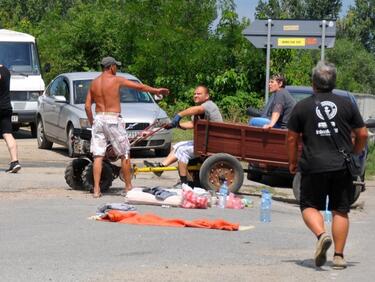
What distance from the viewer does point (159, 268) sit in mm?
7750

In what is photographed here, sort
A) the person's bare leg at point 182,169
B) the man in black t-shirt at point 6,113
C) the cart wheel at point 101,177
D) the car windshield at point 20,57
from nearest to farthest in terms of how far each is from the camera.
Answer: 1. the cart wheel at point 101,177
2. the person's bare leg at point 182,169
3. the man in black t-shirt at point 6,113
4. the car windshield at point 20,57

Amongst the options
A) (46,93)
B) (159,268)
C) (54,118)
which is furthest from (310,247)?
(46,93)

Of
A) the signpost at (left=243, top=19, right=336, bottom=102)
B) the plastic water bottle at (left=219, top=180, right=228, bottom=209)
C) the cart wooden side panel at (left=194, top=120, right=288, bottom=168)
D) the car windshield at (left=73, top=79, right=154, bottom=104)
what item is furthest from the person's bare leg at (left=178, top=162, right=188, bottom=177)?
the signpost at (left=243, top=19, right=336, bottom=102)

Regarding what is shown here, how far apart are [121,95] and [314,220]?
11241 mm

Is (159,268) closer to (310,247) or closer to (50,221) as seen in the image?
(310,247)

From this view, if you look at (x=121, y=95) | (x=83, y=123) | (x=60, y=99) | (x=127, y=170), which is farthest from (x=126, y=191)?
(x=121, y=95)

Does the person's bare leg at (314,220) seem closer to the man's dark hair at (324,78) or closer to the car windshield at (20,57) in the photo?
the man's dark hair at (324,78)

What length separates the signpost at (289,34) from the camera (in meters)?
19.4

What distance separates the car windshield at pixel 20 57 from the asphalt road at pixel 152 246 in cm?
1106

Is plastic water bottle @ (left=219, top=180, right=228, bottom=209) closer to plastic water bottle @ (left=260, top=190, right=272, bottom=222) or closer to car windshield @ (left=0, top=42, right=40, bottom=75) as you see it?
plastic water bottle @ (left=260, top=190, right=272, bottom=222)

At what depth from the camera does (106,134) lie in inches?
464

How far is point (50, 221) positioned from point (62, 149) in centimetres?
982

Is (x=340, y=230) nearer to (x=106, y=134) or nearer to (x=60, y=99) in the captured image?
(x=106, y=134)

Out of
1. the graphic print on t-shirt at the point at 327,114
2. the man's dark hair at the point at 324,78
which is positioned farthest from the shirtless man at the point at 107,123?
the graphic print on t-shirt at the point at 327,114
